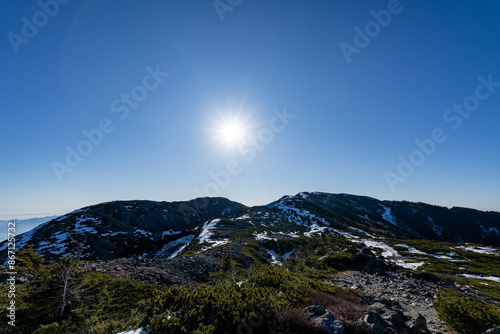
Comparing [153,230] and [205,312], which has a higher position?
[205,312]

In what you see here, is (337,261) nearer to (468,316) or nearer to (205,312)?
(468,316)

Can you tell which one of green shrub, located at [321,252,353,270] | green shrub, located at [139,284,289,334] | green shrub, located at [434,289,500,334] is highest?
green shrub, located at [139,284,289,334]

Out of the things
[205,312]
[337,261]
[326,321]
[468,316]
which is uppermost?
[205,312]

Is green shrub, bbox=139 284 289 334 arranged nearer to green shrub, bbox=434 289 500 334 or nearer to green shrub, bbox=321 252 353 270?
green shrub, bbox=434 289 500 334

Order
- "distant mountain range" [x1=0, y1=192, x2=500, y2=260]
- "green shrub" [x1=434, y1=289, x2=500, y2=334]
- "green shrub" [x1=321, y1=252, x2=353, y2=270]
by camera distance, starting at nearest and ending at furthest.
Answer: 1. "green shrub" [x1=434, y1=289, x2=500, y2=334]
2. "green shrub" [x1=321, y1=252, x2=353, y2=270]
3. "distant mountain range" [x1=0, y1=192, x2=500, y2=260]

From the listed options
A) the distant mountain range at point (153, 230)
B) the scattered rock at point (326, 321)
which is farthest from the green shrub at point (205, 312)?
the distant mountain range at point (153, 230)

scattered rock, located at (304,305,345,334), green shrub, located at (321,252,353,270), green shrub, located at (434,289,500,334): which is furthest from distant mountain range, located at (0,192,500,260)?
green shrub, located at (434,289,500,334)

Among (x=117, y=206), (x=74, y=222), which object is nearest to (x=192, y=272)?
→ (x=74, y=222)

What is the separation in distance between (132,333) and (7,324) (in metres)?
4.70

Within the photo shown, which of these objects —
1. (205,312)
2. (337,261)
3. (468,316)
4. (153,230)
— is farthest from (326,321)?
(153,230)

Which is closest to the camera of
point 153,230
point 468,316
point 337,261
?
point 468,316

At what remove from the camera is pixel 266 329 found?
23.1ft

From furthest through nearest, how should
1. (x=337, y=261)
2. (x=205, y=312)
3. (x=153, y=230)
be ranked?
(x=153, y=230) → (x=337, y=261) → (x=205, y=312)

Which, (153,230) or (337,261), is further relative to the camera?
(153,230)
